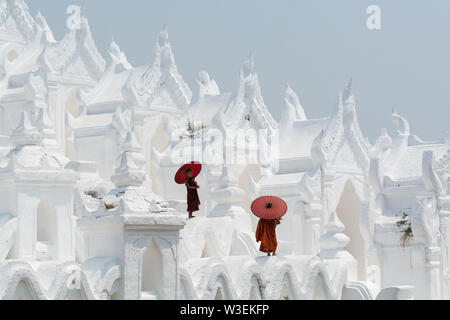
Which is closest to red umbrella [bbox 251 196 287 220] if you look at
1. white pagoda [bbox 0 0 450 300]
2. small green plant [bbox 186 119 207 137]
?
white pagoda [bbox 0 0 450 300]

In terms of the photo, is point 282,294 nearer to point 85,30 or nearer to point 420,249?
point 420,249

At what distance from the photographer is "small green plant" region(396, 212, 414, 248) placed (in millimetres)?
19312

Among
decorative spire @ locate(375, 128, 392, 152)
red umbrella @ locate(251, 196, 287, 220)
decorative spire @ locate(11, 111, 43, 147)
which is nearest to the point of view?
decorative spire @ locate(11, 111, 43, 147)

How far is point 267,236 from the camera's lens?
14.5 m

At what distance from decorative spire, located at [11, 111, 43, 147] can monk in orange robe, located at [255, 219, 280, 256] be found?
144 inches

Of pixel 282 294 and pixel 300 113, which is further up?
pixel 300 113

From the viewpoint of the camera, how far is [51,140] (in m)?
20.4

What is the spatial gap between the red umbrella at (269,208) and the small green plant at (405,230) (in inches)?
222

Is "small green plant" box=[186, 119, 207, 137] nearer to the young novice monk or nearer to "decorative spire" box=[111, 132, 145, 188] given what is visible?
the young novice monk

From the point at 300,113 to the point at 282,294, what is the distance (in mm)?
11186

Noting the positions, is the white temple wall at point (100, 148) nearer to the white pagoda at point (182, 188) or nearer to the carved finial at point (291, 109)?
the white pagoda at point (182, 188)

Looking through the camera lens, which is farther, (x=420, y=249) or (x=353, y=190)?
(x=353, y=190)

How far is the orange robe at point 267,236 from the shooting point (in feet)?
47.3
